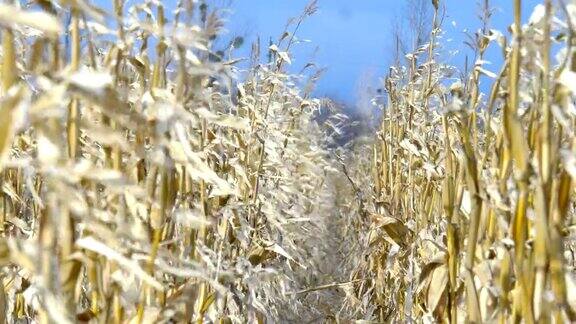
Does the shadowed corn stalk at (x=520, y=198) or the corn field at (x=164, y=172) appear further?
the shadowed corn stalk at (x=520, y=198)

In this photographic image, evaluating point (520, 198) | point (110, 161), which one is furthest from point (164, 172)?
point (520, 198)

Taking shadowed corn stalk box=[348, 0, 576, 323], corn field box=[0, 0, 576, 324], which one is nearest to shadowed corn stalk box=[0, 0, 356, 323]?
corn field box=[0, 0, 576, 324]

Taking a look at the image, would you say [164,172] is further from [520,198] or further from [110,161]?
[520,198]

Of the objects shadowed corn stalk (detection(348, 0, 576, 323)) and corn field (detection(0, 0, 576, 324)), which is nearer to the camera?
corn field (detection(0, 0, 576, 324))

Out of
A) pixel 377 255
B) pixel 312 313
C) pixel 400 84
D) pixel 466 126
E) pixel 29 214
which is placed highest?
pixel 400 84

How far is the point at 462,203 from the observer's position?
1.32 metres

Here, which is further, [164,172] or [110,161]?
[110,161]

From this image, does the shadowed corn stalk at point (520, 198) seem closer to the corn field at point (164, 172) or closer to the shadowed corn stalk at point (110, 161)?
the corn field at point (164, 172)

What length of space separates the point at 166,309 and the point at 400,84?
139 inches

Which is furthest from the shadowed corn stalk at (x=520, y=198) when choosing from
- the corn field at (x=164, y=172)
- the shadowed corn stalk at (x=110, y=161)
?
the shadowed corn stalk at (x=110, y=161)

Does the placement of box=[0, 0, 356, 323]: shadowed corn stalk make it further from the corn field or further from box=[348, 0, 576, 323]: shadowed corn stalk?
box=[348, 0, 576, 323]: shadowed corn stalk

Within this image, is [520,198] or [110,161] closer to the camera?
[520,198]

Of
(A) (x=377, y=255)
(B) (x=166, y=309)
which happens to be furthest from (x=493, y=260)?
(A) (x=377, y=255)

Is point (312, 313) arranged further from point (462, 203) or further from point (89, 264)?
point (89, 264)
